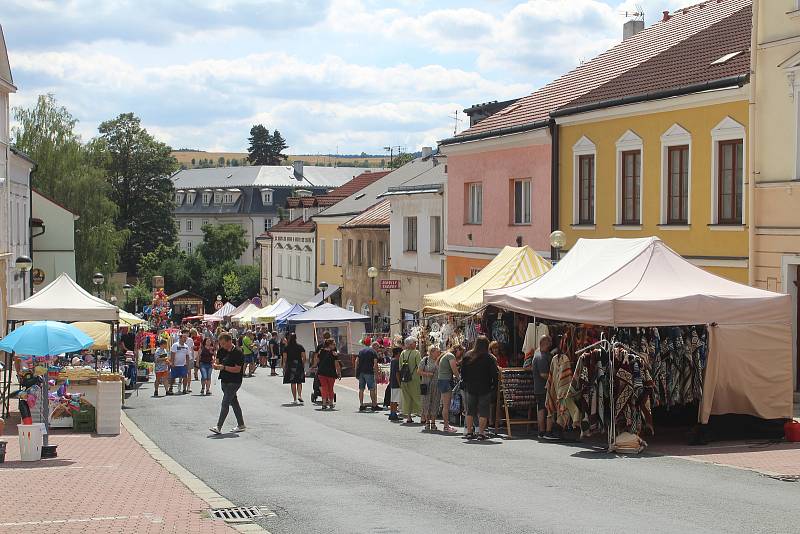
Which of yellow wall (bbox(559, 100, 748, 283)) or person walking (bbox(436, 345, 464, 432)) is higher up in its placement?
yellow wall (bbox(559, 100, 748, 283))

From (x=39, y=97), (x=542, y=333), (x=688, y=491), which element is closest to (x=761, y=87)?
(x=542, y=333)

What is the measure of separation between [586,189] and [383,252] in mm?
23485

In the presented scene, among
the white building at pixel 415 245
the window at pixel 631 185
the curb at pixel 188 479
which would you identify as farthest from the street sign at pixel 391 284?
the curb at pixel 188 479

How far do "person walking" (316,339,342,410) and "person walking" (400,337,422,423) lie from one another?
12.3 feet

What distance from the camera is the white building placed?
4256 centimetres

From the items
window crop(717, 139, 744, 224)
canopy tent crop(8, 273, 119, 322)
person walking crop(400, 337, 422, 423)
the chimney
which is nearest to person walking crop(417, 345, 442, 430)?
person walking crop(400, 337, 422, 423)

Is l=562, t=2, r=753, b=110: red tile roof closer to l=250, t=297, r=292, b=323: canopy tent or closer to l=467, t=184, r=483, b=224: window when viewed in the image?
l=467, t=184, r=483, b=224: window

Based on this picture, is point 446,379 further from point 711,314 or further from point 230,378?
point 711,314

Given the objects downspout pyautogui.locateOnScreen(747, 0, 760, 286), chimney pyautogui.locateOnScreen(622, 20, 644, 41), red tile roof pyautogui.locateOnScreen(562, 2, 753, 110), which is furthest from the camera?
chimney pyautogui.locateOnScreen(622, 20, 644, 41)

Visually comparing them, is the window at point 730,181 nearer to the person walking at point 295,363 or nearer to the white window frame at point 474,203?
the person walking at point 295,363

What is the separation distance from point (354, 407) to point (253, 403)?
2.44m

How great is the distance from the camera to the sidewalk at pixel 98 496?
35.8ft

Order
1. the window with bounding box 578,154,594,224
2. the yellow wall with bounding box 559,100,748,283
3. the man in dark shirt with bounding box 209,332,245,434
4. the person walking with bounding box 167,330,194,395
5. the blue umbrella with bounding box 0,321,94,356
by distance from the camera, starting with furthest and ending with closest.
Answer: the person walking with bounding box 167,330,194,395
the window with bounding box 578,154,594,224
the yellow wall with bounding box 559,100,748,283
the man in dark shirt with bounding box 209,332,245,434
the blue umbrella with bounding box 0,321,94,356

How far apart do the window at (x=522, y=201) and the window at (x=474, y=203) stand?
2339mm
